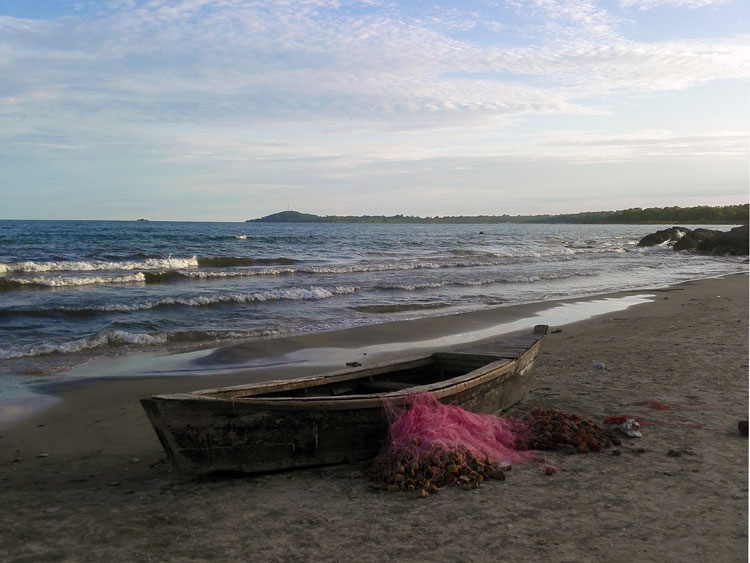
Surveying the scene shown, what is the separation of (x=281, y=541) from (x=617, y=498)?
245 cm

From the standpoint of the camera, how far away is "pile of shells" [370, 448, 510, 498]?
4992mm

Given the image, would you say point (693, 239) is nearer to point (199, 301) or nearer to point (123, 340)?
point (199, 301)

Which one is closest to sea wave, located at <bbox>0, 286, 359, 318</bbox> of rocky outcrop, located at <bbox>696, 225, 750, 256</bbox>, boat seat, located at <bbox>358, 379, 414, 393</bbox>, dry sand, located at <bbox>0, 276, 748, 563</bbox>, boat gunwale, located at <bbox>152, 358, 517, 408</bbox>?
dry sand, located at <bbox>0, 276, 748, 563</bbox>

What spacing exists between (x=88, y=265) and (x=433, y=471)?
26196 millimetres

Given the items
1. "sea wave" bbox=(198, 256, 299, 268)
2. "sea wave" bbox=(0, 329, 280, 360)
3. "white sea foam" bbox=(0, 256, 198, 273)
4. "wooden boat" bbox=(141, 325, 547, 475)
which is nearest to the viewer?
"wooden boat" bbox=(141, 325, 547, 475)

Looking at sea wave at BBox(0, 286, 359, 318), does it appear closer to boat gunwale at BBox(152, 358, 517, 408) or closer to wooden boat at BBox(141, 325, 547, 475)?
wooden boat at BBox(141, 325, 547, 475)

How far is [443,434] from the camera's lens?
545 centimetres

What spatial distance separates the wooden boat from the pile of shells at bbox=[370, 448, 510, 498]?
0.40 meters

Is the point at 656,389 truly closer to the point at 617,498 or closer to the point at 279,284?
the point at 617,498

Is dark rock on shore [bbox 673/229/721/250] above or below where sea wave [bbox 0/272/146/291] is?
above

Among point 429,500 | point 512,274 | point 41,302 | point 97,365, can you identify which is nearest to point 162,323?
point 97,365

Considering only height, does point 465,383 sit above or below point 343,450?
above

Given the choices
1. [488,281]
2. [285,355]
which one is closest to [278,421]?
[285,355]

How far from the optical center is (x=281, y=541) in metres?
4.15
